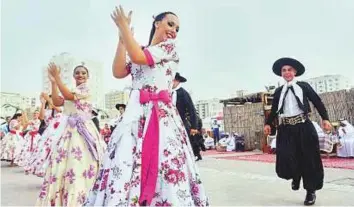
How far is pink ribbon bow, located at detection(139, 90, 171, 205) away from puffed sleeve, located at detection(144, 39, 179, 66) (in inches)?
6.8

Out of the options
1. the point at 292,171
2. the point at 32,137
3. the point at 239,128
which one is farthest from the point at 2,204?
the point at 239,128

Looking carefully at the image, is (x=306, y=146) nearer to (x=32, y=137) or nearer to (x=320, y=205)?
(x=320, y=205)

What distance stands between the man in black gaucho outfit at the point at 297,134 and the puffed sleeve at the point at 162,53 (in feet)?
7.87

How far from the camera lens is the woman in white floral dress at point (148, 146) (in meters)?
1.87

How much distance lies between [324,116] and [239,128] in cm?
1129

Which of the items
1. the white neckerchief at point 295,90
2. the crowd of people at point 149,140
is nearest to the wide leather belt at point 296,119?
the white neckerchief at point 295,90

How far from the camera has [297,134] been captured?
4.14 metres

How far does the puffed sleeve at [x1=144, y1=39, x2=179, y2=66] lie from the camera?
2035 mm

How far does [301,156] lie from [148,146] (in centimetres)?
264

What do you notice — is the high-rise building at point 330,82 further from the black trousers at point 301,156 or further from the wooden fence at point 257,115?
the black trousers at point 301,156

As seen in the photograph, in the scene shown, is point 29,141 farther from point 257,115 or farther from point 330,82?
point 330,82

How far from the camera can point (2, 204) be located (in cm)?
419

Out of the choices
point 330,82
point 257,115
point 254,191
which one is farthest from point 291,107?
point 330,82

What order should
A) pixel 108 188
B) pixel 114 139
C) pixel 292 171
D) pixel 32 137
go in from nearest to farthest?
pixel 108 188
pixel 114 139
pixel 292 171
pixel 32 137
